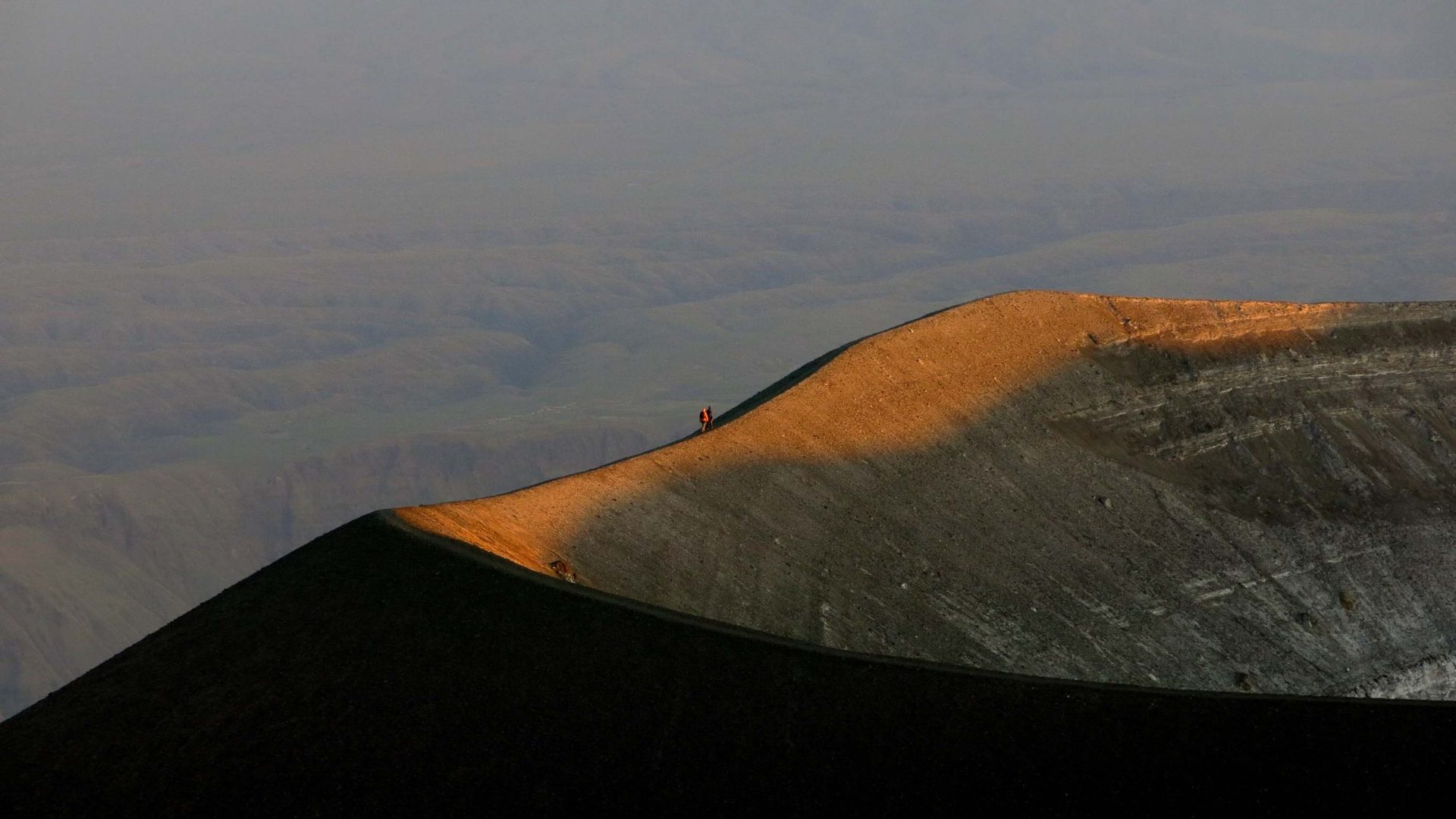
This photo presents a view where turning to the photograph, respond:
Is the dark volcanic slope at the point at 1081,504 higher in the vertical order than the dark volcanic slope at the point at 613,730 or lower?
lower

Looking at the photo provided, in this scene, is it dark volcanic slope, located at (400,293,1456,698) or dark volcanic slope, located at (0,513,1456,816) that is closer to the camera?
dark volcanic slope, located at (0,513,1456,816)

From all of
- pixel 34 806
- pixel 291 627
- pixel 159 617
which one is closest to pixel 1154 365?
pixel 291 627

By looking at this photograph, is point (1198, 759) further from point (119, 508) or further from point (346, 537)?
point (119, 508)

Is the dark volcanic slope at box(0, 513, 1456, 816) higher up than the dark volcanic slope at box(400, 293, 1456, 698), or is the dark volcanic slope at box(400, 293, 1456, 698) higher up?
the dark volcanic slope at box(0, 513, 1456, 816)

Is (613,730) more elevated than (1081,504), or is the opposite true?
(613,730)

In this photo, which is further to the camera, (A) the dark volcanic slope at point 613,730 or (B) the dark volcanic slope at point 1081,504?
(B) the dark volcanic slope at point 1081,504
